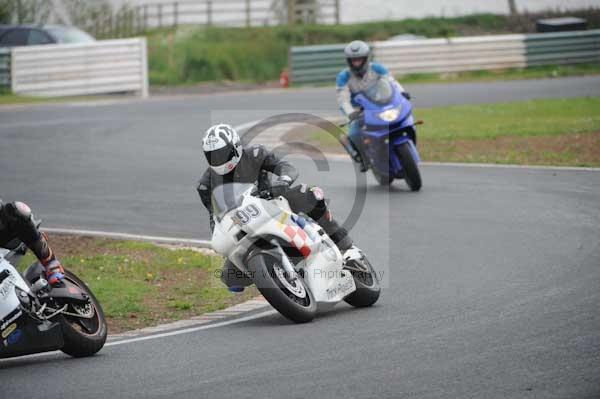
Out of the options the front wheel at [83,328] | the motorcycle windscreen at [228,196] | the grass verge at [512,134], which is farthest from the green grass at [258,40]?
the front wheel at [83,328]

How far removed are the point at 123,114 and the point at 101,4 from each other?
54.3 feet

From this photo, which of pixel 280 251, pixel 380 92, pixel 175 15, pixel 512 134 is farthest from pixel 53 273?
pixel 175 15

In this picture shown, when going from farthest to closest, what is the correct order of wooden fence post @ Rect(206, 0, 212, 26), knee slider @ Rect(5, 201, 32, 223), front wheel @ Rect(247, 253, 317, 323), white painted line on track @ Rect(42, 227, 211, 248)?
wooden fence post @ Rect(206, 0, 212, 26) < white painted line on track @ Rect(42, 227, 211, 248) < front wheel @ Rect(247, 253, 317, 323) < knee slider @ Rect(5, 201, 32, 223)

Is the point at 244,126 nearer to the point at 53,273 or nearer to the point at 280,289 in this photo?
the point at 280,289

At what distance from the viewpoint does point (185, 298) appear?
33.1ft

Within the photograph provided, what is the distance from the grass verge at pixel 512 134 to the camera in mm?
17594

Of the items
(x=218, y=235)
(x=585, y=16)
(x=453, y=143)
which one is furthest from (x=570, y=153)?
(x=585, y=16)

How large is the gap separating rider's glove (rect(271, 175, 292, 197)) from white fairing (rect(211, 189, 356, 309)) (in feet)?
0.27

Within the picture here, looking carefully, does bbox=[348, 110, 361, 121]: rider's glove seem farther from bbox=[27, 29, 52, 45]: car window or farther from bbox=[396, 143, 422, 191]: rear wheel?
bbox=[27, 29, 52, 45]: car window

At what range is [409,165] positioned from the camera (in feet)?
47.2

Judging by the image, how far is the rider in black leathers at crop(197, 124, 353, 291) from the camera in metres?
8.38

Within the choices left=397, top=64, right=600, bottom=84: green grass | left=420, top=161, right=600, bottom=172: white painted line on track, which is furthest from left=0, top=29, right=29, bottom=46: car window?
left=420, top=161, right=600, bottom=172: white painted line on track

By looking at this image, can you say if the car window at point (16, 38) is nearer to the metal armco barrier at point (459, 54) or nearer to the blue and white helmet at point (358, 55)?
the metal armco barrier at point (459, 54)

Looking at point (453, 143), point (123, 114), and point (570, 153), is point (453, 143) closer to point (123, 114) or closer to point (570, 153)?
point (570, 153)
